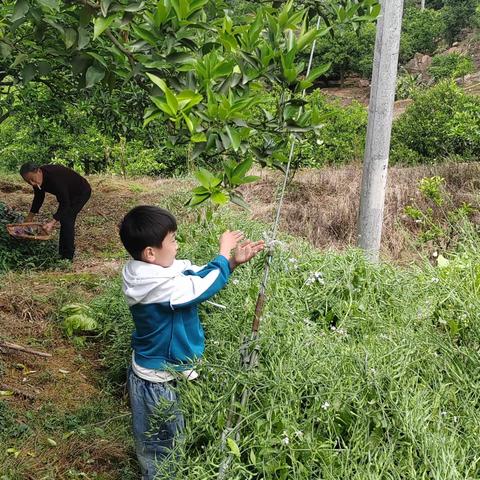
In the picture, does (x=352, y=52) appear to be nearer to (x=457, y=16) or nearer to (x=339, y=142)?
(x=457, y=16)

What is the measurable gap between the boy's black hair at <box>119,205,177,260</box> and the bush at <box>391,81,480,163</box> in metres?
10.2

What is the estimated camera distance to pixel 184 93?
1930 millimetres

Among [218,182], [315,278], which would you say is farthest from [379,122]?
[218,182]

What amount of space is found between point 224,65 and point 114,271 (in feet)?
15.8

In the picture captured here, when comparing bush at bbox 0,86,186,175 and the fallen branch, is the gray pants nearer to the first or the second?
the fallen branch

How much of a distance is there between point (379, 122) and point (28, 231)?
4.59 m

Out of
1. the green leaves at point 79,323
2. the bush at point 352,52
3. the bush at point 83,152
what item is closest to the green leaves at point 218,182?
the green leaves at point 79,323

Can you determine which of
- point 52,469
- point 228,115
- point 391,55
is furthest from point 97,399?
point 391,55

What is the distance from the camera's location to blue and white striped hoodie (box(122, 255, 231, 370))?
8.67ft

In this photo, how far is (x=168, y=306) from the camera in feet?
8.79

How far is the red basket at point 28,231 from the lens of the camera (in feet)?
24.0

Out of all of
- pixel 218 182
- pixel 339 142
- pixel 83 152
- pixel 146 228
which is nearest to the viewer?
pixel 218 182

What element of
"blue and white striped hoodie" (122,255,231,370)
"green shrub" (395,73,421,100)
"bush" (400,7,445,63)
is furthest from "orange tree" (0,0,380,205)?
"bush" (400,7,445,63)

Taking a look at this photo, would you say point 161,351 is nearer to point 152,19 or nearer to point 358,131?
point 152,19
